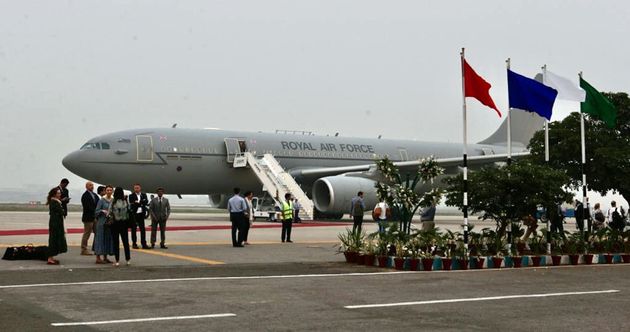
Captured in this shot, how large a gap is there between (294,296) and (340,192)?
25.2m

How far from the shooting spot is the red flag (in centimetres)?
1767

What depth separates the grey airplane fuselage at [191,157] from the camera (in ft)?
115

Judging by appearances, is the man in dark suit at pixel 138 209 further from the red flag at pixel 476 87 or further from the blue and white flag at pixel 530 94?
the blue and white flag at pixel 530 94

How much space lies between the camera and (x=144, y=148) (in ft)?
116

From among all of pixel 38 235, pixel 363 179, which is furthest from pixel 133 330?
pixel 363 179

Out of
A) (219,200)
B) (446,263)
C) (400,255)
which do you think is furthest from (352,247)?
(219,200)

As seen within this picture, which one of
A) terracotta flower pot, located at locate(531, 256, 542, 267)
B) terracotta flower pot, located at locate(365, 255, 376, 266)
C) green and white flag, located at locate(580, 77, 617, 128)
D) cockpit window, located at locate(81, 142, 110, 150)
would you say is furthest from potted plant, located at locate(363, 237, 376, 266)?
cockpit window, located at locate(81, 142, 110, 150)

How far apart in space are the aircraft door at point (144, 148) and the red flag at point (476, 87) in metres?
20.8

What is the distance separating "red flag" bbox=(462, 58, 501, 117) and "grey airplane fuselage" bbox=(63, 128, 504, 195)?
18.6 metres

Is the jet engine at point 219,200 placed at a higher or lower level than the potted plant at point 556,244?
higher

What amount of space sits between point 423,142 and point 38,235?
1147 inches

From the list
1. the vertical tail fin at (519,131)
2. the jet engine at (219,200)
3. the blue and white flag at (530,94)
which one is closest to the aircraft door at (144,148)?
the jet engine at (219,200)

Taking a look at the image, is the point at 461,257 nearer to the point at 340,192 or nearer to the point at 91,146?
the point at 340,192

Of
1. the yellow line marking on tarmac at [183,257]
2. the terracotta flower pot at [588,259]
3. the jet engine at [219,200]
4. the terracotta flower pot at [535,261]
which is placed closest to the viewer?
the yellow line marking on tarmac at [183,257]
